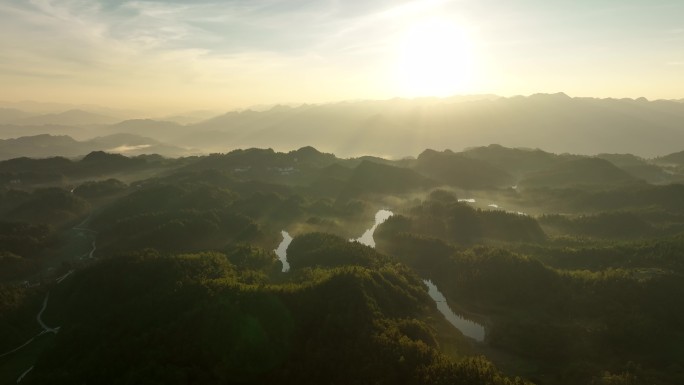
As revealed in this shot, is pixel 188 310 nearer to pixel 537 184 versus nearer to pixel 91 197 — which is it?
pixel 91 197

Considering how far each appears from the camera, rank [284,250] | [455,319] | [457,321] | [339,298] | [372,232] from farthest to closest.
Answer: [372,232] → [284,250] → [455,319] → [457,321] → [339,298]

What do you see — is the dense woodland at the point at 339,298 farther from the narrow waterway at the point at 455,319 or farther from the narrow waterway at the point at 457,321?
the narrow waterway at the point at 457,321

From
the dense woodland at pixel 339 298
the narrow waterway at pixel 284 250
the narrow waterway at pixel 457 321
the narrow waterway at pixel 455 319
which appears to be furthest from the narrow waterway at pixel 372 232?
the narrow waterway at pixel 457 321

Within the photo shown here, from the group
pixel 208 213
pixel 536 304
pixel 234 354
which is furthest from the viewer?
pixel 208 213

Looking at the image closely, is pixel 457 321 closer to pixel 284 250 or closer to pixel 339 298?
pixel 339 298

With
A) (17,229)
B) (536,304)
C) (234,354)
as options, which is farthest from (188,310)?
(17,229)

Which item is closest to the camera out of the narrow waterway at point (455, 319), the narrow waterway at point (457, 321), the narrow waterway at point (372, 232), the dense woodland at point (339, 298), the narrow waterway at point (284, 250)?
the dense woodland at point (339, 298)

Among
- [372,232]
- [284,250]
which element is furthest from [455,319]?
[372,232]

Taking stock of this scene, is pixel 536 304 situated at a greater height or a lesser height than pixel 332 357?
lesser
